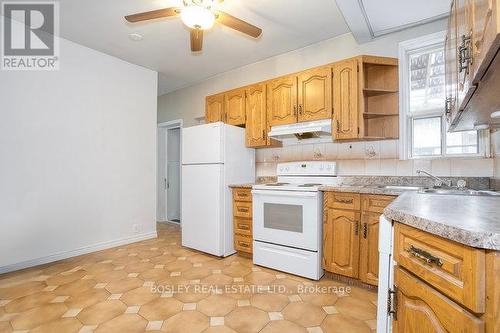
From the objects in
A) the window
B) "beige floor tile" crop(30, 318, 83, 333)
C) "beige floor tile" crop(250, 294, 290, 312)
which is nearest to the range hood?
the window

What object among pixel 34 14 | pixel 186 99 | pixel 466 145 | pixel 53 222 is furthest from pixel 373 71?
pixel 53 222

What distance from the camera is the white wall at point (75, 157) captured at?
101 inches

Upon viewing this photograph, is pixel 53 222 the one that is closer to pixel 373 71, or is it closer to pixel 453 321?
pixel 453 321

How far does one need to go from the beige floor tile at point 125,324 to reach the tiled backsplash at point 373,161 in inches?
88.4

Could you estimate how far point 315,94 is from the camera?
2699mm

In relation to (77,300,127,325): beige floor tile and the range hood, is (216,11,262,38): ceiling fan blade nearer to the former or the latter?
the range hood

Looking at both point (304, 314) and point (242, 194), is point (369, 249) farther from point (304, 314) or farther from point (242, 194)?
point (242, 194)

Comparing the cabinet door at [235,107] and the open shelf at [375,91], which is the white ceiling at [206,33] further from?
the open shelf at [375,91]

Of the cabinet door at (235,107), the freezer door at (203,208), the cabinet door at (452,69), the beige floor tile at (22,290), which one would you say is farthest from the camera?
the cabinet door at (235,107)

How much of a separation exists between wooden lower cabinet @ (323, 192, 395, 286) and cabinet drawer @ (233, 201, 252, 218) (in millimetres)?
937

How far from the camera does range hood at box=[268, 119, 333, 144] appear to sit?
261 cm

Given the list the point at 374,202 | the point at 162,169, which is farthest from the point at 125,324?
the point at 162,169

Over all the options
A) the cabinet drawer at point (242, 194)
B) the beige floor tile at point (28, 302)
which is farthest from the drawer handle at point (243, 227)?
the beige floor tile at point (28, 302)

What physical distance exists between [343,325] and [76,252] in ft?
10.1
